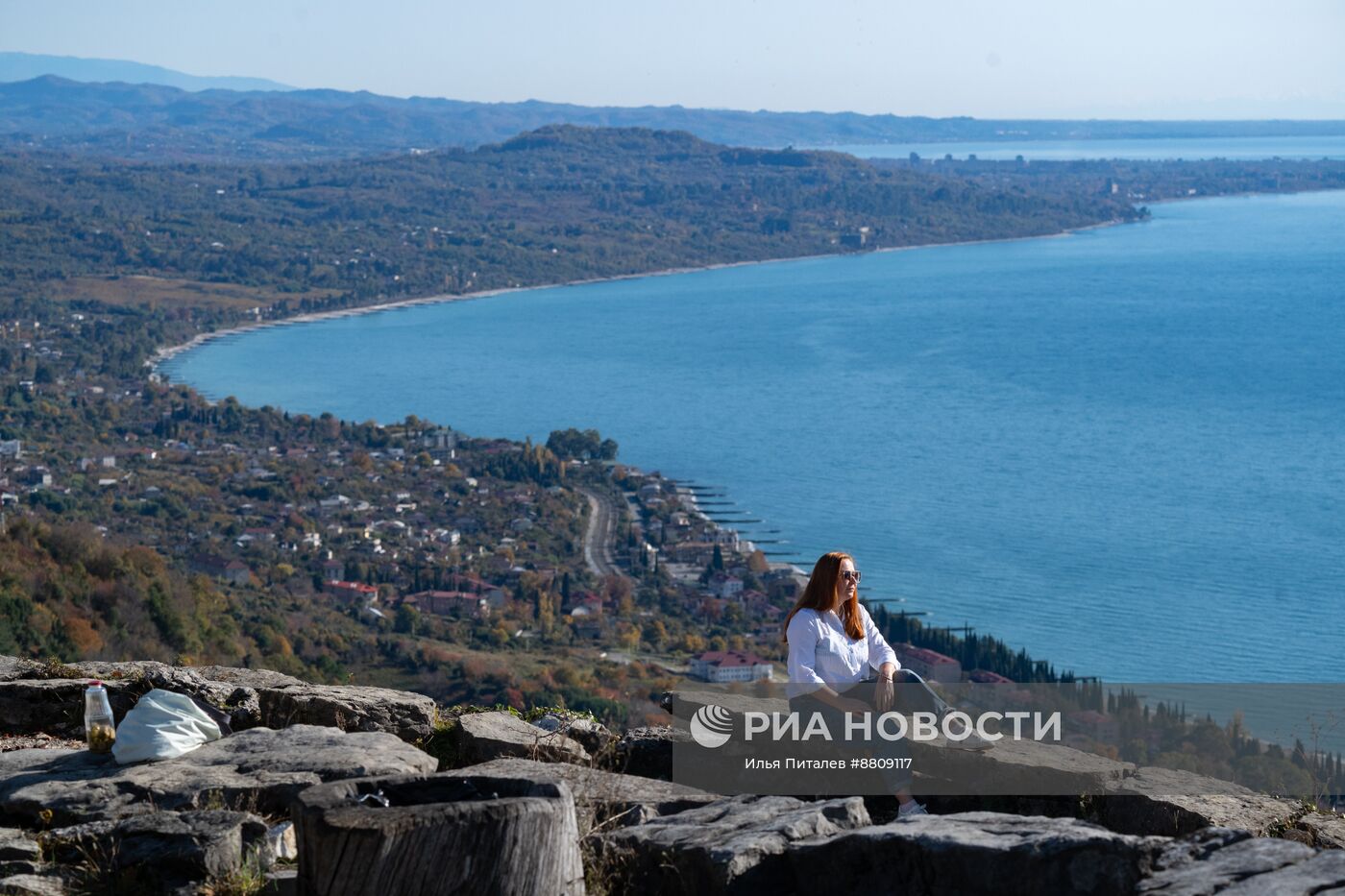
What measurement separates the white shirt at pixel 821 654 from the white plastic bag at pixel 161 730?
180 cm

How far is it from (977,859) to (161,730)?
2.42 metres

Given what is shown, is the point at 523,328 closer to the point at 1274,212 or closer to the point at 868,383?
the point at 868,383

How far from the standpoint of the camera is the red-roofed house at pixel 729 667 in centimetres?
2372

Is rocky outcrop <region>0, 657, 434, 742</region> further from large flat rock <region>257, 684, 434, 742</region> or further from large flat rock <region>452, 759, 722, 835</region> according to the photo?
large flat rock <region>452, 759, 722, 835</region>

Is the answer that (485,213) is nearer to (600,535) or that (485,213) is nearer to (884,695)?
(600,535)

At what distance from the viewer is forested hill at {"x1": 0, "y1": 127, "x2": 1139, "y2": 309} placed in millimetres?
102125

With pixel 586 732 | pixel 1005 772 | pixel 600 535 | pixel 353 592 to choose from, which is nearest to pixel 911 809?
pixel 1005 772

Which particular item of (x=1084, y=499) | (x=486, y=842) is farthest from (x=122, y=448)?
(x=486, y=842)

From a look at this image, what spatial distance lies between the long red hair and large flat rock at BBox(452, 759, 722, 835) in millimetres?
657

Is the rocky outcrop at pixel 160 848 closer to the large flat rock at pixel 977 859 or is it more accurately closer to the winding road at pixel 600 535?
the large flat rock at pixel 977 859

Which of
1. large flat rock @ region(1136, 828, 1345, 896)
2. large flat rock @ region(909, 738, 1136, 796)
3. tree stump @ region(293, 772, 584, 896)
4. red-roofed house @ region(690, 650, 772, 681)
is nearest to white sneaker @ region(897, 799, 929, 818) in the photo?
large flat rock @ region(909, 738, 1136, 796)

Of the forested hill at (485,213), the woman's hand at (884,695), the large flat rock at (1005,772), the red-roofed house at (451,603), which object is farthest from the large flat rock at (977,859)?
the forested hill at (485,213)

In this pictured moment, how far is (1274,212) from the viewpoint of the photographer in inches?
5748

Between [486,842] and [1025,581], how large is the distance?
29.9 meters
